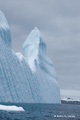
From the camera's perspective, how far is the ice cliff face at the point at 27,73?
2250 inches

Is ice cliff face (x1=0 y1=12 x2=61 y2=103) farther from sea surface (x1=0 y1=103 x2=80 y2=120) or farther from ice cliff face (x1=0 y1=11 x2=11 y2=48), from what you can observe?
sea surface (x1=0 y1=103 x2=80 y2=120)

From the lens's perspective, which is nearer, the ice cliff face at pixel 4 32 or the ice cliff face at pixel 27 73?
the ice cliff face at pixel 27 73

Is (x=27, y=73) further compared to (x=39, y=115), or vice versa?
(x=27, y=73)

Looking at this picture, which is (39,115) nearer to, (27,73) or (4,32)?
(4,32)

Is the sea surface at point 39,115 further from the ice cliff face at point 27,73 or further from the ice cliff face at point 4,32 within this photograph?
the ice cliff face at point 4,32

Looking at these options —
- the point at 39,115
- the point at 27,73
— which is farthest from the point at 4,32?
the point at 39,115

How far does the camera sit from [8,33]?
61938 mm

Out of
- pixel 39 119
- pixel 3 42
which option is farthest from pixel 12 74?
pixel 39 119

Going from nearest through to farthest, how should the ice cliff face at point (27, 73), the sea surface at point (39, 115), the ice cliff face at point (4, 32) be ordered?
the sea surface at point (39, 115) < the ice cliff face at point (27, 73) < the ice cliff face at point (4, 32)

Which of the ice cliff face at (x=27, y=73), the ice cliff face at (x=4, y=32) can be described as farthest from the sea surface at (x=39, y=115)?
the ice cliff face at (x=4, y=32)

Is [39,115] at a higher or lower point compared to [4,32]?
lower

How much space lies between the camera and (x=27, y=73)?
6738 centimetres

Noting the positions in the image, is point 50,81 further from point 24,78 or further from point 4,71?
point 4,71

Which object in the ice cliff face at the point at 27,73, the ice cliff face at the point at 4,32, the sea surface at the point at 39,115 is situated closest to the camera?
the sea surface at the point at 39,115
